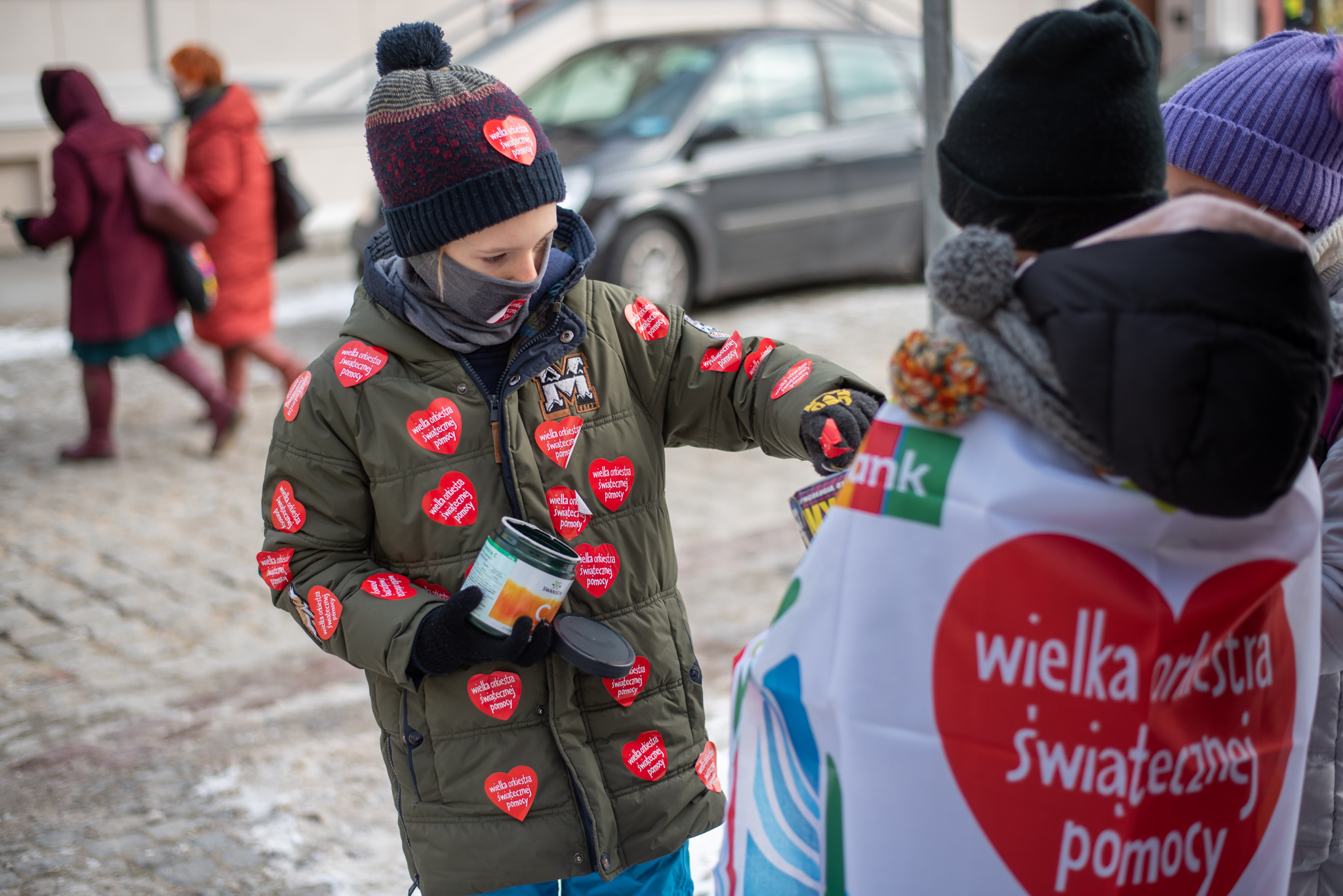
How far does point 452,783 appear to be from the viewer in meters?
2.03

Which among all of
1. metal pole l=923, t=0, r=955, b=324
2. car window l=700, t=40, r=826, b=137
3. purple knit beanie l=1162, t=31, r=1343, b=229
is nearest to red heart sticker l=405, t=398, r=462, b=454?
purple knit beanie l=1162, t=31, r=1343, b=229

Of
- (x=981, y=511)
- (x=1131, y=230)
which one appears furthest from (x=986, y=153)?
(x=981, y=511)

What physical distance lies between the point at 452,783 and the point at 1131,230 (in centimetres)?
129

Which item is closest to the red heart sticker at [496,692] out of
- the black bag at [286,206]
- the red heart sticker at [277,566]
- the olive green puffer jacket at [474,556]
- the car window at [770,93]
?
the olive green puffer jacket at [474,556]

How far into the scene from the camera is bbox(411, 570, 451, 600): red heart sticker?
2031 mm

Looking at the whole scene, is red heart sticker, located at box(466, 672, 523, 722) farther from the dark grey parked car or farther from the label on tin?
the dark grey parked car

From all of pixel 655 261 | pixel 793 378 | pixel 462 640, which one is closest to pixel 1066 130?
pixel 793 378

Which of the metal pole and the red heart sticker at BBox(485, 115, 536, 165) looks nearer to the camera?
the red heart sticker at BBox(485, 115, 536, 165)

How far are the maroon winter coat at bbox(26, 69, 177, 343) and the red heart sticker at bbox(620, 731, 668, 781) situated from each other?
204 inches

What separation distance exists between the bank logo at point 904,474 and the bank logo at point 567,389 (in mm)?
733

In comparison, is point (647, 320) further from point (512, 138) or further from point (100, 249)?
A: point (100, 249)

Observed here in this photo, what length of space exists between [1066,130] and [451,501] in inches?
41.0

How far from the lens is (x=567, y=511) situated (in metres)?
2.04

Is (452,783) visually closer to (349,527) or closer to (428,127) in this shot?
(349,527)
